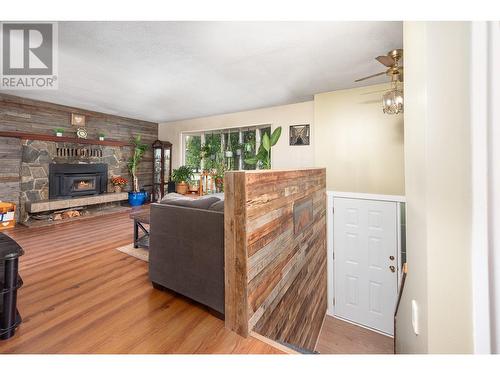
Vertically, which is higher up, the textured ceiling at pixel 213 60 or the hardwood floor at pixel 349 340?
the textured ceiling at pixel 213 60

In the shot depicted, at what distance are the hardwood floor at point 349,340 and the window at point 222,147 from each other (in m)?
3.54

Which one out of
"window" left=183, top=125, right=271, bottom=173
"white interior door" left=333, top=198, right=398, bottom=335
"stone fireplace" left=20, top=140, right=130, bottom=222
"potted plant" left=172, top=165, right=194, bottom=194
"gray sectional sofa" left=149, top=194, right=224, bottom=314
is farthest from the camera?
"potted plant" left=172, top=165, right=194, bottom=194

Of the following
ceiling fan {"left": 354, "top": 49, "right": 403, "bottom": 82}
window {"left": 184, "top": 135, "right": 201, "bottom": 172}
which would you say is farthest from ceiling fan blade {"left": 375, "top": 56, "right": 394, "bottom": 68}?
window {"left": 184, "top": 135, "right": 201, "bottom": 172}

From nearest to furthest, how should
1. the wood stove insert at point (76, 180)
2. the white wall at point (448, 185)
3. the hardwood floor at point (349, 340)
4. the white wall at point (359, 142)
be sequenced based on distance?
the white wall at point (448, 185) → the hardwood floor at point (349, 340) → the white wall at point (359, 142) → the wood stove insert at point (76, 180)

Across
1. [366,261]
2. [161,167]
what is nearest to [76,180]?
[161,167]

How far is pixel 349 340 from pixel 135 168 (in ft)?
20.7

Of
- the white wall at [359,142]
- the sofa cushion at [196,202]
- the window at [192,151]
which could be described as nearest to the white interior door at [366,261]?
the white wall at [359,142]

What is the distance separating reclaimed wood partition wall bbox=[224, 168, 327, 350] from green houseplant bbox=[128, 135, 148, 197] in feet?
17.4

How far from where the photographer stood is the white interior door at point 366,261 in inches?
126

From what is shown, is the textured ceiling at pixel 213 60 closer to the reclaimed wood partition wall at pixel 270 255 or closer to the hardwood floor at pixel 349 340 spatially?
the reclaimed wood partition wall at pixel 270 255

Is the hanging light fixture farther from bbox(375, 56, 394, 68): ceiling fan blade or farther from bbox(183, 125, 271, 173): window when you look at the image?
bbox(183, 125, 271, 173): window

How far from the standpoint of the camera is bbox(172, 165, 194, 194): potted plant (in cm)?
657
